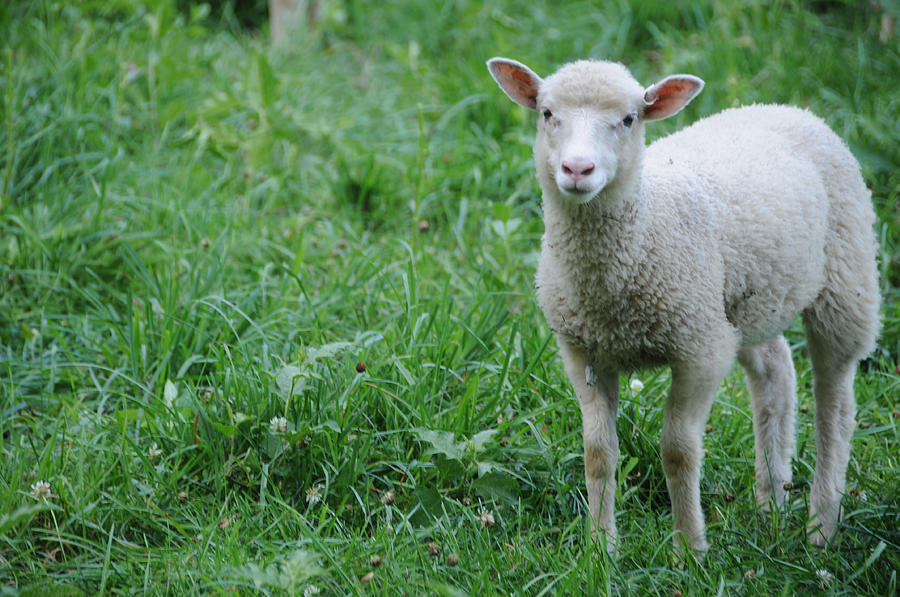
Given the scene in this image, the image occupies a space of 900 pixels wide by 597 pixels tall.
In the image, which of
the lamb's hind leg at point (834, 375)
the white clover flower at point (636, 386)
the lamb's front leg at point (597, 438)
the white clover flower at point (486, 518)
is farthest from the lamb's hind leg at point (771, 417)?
the white clover flower at point (486, 518)

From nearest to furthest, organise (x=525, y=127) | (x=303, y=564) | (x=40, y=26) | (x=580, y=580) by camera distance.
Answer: (x=303, y=564) → (x=580, y=580) → (x=525, y=127) → (x=40, y=26)

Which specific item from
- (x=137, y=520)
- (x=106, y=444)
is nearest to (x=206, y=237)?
(x=106, y=444)

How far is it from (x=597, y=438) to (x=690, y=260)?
0.63m

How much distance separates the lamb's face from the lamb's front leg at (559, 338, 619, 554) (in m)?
0.57

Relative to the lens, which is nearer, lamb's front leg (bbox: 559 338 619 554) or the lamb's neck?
the lamb's neck

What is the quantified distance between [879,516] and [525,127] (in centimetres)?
326

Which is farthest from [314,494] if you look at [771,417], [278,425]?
[771,417]

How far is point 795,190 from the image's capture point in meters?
3.05

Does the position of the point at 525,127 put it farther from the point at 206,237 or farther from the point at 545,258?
the point at 545,258

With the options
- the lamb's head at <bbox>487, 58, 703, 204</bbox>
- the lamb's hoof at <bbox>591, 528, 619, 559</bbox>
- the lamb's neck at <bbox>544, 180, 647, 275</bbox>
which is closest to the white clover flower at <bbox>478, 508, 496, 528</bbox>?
the lamb's hoof at <bbox>591, 528, 619, 559</bbox>

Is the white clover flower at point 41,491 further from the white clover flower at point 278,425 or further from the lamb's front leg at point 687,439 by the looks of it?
Result: the lamb's front leg at point 687,439

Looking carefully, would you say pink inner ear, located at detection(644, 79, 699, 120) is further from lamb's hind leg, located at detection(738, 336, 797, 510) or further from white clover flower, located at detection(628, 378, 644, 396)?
white clover flower, located at detection(628, 378, 644, 396)

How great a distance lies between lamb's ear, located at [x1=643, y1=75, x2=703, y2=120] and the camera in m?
2.85

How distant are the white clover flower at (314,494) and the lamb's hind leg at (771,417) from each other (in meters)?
1.58
